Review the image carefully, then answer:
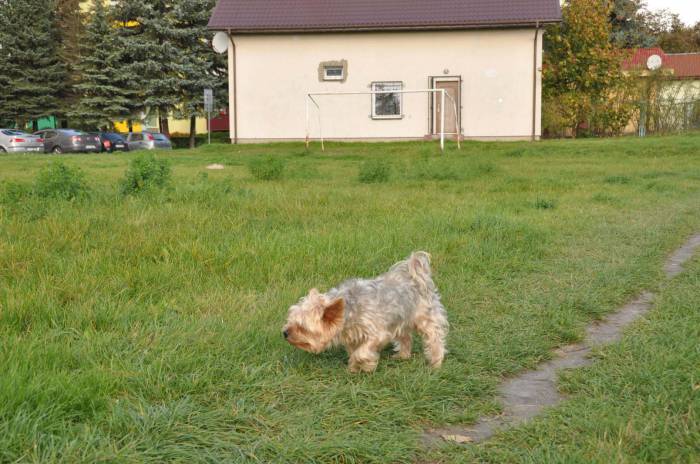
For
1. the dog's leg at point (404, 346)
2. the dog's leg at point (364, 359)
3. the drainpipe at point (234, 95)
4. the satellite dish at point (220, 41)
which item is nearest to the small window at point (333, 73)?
the drainpipe at point (234, 95)

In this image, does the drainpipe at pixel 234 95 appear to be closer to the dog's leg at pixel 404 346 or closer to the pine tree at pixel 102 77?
the pine tree at pixel 102 77

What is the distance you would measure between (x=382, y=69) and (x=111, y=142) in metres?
15.2

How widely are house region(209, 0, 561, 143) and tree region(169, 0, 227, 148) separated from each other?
9.41 m

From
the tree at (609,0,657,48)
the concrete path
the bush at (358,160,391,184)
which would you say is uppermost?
the tree at (609,0,657,48)

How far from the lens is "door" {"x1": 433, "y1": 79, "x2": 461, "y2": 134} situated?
28.9m

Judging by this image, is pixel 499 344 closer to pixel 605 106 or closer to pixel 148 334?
pixel 148 334

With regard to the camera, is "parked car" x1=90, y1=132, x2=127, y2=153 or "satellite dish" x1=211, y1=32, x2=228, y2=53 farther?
"parked car" x1=90, y1=132, x2=127, y2=153

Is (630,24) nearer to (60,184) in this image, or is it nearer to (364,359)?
(60,184)

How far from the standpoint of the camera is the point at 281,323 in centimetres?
467

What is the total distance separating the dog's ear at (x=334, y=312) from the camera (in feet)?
12.4

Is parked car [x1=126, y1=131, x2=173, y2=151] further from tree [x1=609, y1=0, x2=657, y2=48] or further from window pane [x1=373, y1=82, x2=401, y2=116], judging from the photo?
tree [x1=609, y1=0, x2=657, y2=48]

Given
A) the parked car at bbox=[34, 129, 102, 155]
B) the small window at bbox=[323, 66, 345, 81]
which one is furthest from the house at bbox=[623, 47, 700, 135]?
the parked car at bbox=[34, 129, 102, 155]

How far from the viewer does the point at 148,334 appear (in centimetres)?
428

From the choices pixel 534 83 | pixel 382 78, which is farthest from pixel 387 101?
pixel 534 83
